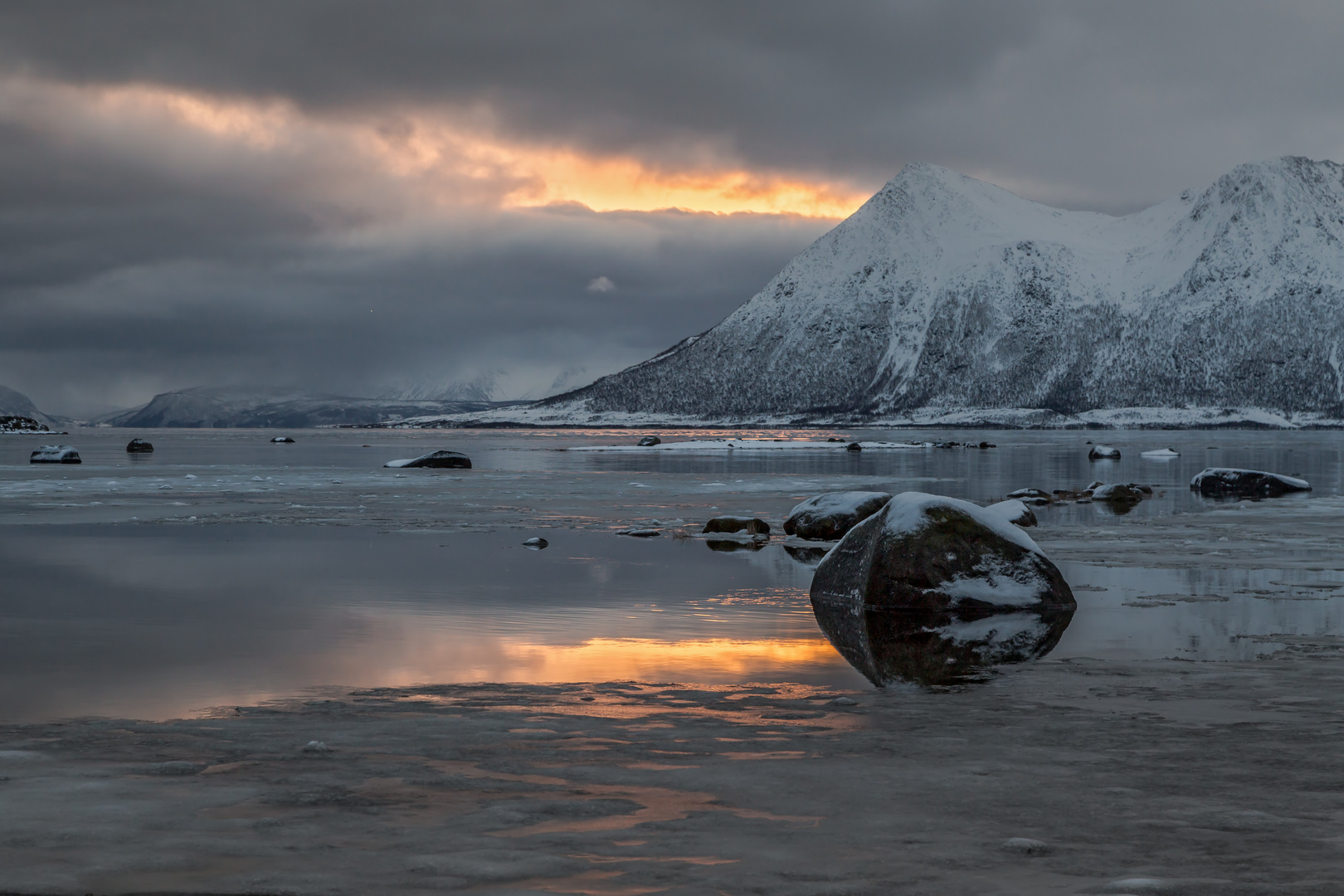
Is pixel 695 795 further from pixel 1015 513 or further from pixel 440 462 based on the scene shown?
pixel 440 462

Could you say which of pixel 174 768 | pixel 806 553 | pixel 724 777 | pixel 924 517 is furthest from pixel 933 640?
pixel 806 553

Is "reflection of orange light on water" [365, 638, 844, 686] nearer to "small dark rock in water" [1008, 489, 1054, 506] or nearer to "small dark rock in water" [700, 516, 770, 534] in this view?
"small dark rock in water" [700, 516, 770, 534]

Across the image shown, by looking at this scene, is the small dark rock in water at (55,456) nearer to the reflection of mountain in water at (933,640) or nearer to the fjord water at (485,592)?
the fjord water at (485,592)

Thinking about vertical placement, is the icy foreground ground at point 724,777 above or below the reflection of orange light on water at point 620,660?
above

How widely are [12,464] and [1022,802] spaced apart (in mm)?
75247

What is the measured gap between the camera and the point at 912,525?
16172 mm

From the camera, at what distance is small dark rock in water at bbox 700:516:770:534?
26772mm

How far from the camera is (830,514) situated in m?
26.0

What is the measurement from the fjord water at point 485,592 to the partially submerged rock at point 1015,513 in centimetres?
80

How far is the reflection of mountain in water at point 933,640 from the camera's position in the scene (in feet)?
38.8

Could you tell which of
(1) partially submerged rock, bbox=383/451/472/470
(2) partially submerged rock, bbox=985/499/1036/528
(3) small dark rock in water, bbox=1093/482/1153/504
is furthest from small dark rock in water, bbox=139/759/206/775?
(1) partially submerged rock, bbox=383/451/472/470

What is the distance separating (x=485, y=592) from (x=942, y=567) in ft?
22.2

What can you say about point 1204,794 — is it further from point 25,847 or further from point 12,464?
point 12,464

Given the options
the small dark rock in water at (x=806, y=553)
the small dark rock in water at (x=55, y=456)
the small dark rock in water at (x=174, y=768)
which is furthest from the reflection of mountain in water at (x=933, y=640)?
the small dark rock in water at (x=55, y=456)
